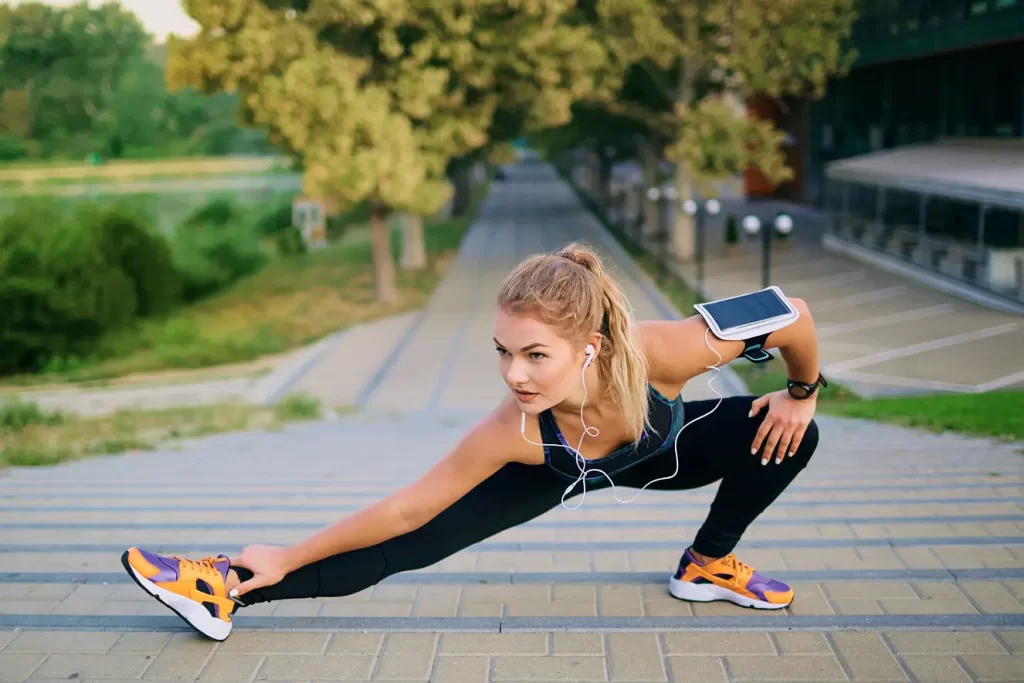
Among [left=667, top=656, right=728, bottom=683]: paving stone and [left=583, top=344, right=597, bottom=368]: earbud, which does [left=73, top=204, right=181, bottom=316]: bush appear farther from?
[left=667, top=656, right=728, bottom=683]: paving stone

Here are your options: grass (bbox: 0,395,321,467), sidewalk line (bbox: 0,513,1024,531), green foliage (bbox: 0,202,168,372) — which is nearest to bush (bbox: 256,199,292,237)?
green foliage (bbox: 0,202,168,372)

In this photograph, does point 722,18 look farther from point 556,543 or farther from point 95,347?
point 556,543

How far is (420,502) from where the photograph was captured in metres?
2.93

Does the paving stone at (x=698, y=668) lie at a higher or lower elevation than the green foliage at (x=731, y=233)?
higher

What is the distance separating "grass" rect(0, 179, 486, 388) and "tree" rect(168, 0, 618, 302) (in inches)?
→ 106

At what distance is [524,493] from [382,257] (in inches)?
760

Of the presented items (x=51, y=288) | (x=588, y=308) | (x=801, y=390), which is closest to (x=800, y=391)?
(x=801, y=390)

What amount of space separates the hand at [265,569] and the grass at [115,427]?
558cm

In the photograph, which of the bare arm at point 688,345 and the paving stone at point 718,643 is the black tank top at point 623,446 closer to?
the bare arm at point 688,345

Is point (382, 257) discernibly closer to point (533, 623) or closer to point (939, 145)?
point (939, 145)

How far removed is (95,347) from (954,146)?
1807 cm

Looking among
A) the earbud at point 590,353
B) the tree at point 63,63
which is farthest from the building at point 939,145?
the tree at point 63,63

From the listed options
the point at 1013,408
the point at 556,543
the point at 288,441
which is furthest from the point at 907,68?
the point at 556,543

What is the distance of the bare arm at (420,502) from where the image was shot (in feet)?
9.32
